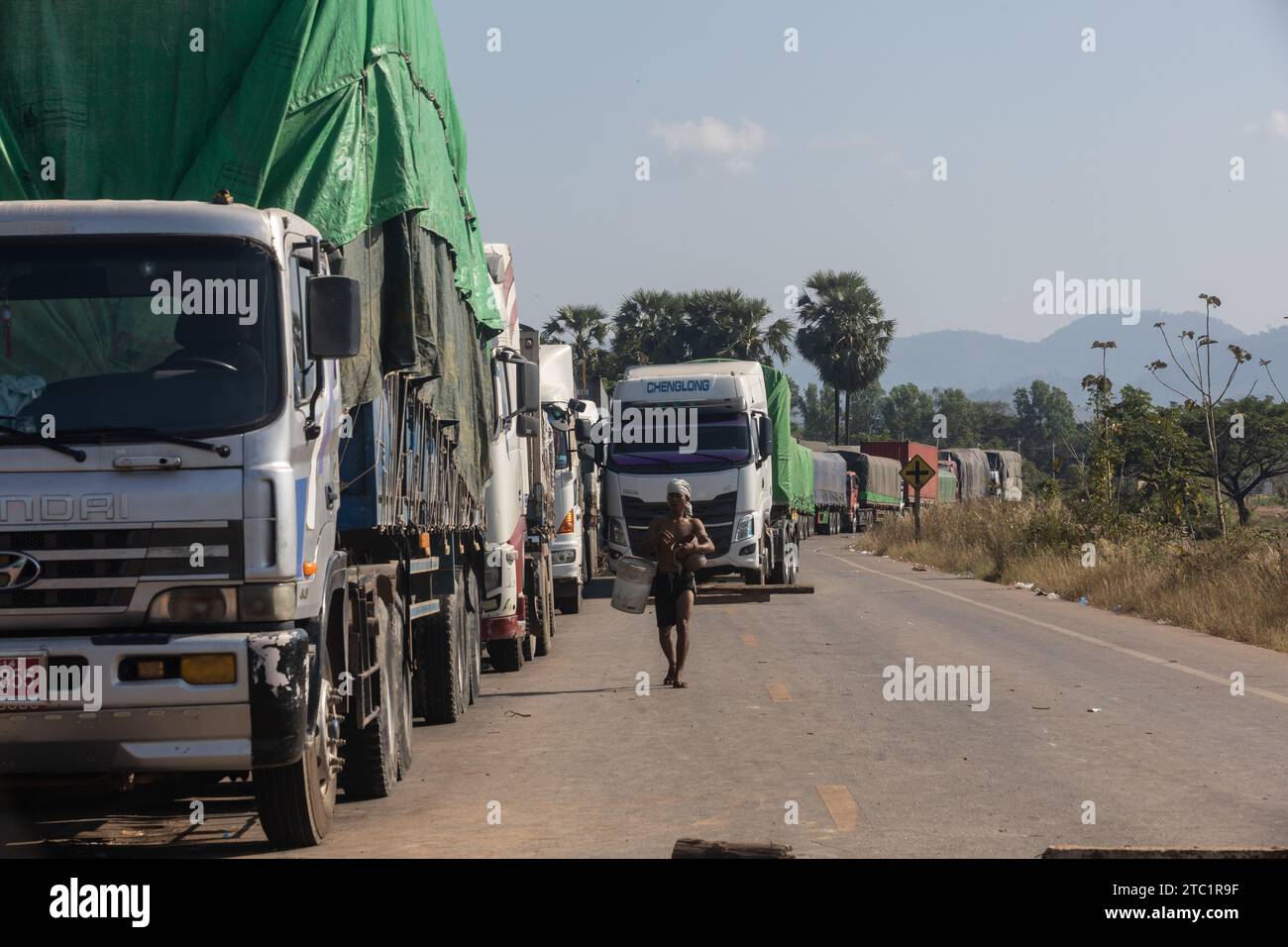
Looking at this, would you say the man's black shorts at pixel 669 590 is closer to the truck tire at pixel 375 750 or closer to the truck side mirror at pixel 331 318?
the truck tire at pixel 375 750

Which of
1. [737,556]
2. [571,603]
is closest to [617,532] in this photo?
[571,603]

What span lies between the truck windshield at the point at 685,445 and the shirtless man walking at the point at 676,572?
10.1 metres

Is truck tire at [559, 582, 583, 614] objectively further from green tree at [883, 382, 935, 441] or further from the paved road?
green tree at [883, 382, 935, 441]

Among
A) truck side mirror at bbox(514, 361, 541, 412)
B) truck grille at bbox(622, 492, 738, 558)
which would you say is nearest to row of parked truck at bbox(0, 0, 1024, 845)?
truck side mirror at bbox(514, 361, 541, 412)

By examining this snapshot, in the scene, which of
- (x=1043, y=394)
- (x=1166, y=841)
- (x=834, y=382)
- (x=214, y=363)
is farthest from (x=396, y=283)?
(x=1043, y=394)

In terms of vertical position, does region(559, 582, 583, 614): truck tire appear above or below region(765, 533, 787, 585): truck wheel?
below

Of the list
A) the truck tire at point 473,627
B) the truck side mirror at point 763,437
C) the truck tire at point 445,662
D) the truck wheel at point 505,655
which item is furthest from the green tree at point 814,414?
the truck tire at point 445,662

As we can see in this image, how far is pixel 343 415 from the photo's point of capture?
327 inches

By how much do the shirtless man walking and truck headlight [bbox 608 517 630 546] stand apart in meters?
10.1

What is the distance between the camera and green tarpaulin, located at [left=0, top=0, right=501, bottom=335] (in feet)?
25.9

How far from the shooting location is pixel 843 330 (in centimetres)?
8281

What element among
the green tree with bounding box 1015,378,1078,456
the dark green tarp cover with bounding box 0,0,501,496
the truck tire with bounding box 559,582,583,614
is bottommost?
the truck tire with bounding box 559,582,583,614

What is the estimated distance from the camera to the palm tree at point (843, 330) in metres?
82.6
